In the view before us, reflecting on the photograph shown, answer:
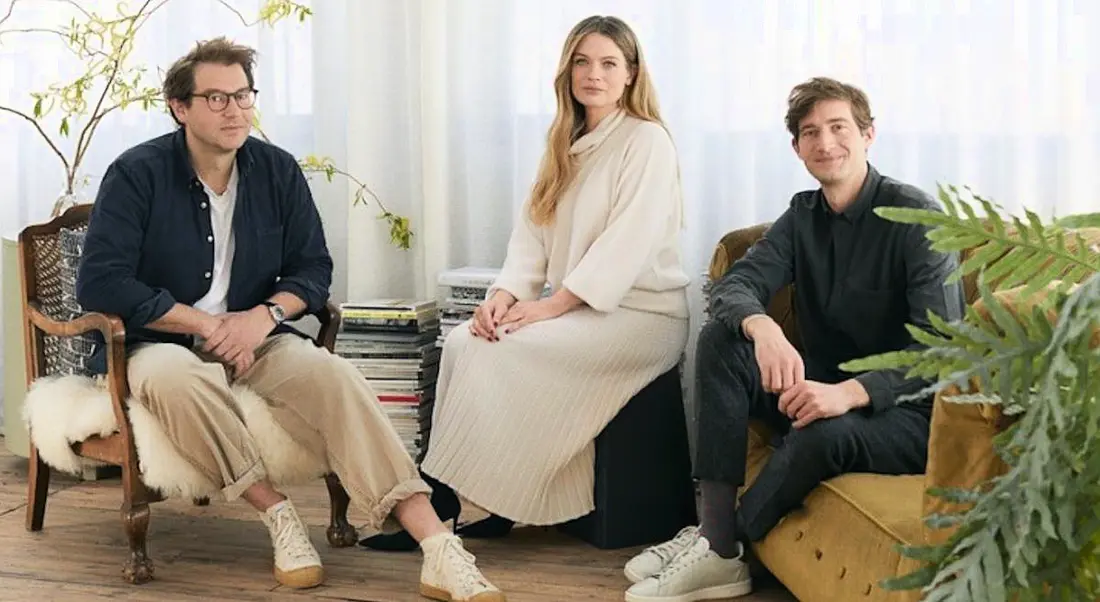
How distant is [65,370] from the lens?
148 inches

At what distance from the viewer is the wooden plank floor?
124 inches

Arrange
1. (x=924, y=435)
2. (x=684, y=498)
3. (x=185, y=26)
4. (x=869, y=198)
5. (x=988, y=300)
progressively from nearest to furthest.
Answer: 1. (x=988, y=300)
2. (x=924, y=435)
3. (x=869, y=198)
4. (x=684, y=498)
5. (x=185, y=26)

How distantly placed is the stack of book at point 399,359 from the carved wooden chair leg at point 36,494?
0.84 metres

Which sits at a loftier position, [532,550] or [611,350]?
[611,350]

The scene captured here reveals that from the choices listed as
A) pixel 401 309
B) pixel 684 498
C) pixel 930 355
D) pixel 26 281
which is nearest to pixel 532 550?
pixel 684 498

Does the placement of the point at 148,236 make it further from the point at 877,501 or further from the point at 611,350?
the point at 877,501

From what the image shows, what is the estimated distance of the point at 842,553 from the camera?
268 centimetres

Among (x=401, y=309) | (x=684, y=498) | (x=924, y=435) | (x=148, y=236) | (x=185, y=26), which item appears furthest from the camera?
(x=185, y=26)

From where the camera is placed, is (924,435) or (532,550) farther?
(532,550)

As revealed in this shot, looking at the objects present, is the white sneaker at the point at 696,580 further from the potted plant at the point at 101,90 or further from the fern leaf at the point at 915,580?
the fern leaf at the point at 915,580

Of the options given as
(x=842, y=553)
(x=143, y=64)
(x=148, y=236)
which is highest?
(x=143, y=64)

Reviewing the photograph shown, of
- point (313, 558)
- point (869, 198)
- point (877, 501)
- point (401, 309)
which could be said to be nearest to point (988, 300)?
point (877, 501)

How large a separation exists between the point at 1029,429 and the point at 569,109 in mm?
2641

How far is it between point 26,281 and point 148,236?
54 centimetres
